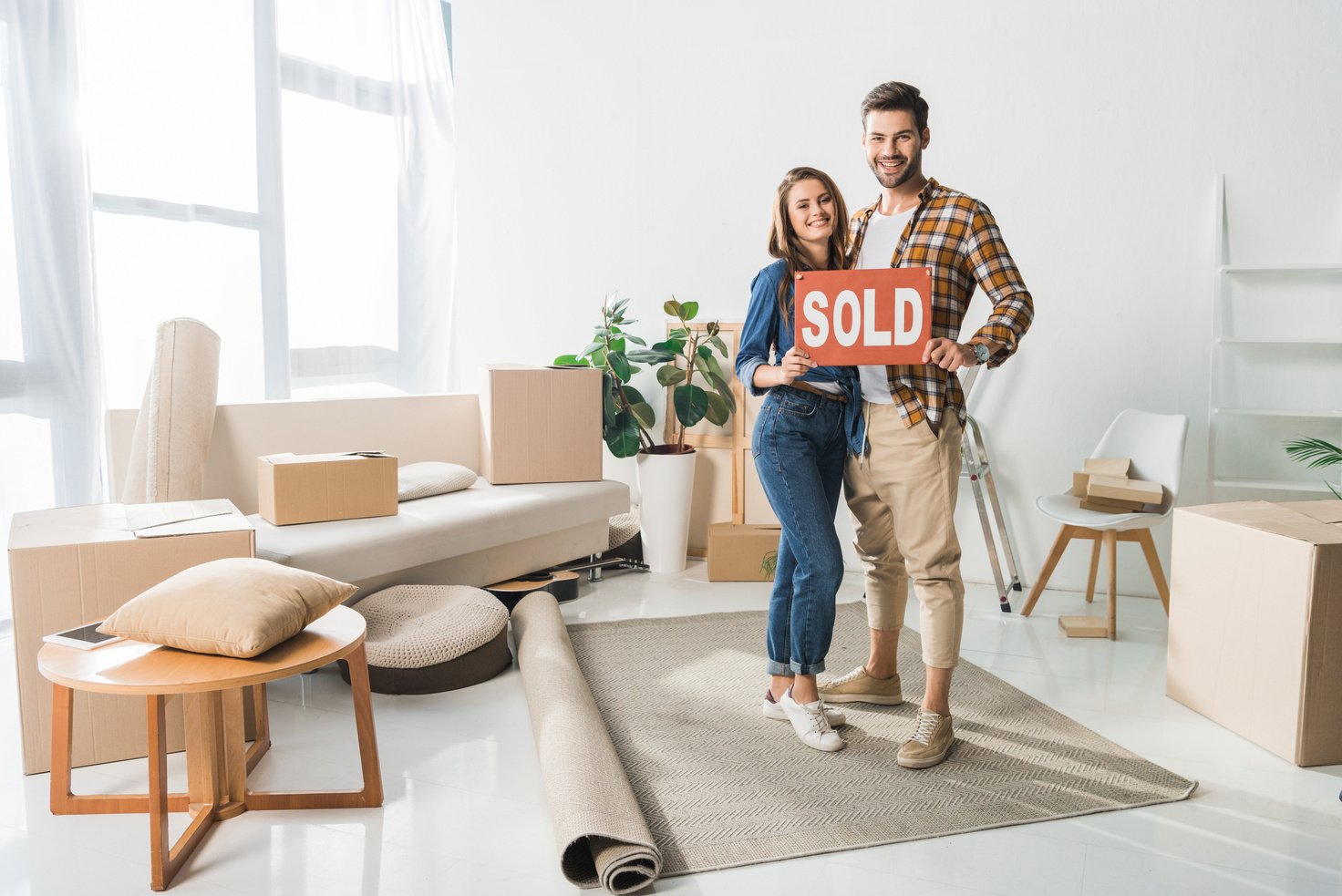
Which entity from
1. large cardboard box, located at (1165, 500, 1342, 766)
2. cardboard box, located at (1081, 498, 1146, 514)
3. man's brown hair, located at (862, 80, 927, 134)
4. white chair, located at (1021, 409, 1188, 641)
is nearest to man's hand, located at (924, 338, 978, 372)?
man's brown hair, located at (862, 80, 927, 134)

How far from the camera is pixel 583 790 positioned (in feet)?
6.26

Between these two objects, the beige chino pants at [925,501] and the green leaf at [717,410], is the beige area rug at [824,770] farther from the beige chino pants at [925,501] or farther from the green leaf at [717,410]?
the green leaf at [717,410]

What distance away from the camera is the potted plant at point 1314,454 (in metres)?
3.24

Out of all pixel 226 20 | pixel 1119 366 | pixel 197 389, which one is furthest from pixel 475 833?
pixel 226 20

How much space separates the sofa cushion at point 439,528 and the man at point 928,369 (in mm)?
1512

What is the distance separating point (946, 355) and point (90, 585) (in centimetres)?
197

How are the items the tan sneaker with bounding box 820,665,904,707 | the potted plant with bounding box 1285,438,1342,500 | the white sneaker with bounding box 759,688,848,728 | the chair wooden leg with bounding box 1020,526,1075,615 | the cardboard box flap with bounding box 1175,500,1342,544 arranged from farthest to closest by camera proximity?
the chair wooden leg with bounding box 1020,526,1075,615
the potted plant with bounding box 1285,438,1342,500
the tan sneaker with bounding box 820,665,904,707
the white sneaker with bounding box 759,688,848,728
the cardboard box flap with bounding box 1175,500,1342,544

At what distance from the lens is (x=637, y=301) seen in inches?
183

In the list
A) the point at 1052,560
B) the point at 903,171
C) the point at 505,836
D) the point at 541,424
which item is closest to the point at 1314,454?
the point at 1052,560

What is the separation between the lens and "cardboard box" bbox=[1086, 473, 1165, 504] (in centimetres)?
326

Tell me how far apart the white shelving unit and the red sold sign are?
198 cm

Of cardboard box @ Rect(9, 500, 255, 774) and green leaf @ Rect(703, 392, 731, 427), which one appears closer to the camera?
cardboard box @ Rect(9, 500, 255, 774)

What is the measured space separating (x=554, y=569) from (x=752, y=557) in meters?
0.81

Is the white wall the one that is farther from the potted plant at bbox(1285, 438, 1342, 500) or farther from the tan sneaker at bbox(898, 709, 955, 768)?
the tan sneaker at bbox(898, 709, 955, 768)
